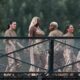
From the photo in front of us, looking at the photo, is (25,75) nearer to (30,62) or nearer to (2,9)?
(30,62)

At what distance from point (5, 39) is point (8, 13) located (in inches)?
467

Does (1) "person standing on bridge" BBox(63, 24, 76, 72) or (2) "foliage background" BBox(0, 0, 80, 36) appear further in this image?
(2) "foliage background" BBox(0, 0, 80, 36)

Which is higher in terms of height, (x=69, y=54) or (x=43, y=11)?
(x=43, y=11)

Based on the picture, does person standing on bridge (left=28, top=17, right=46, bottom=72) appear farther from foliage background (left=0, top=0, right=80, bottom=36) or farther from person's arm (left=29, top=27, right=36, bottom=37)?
foliage background (left=0, top=0, right=80, bottom=36)

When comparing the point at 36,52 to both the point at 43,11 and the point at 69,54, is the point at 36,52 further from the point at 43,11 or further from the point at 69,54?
the point at 43,11

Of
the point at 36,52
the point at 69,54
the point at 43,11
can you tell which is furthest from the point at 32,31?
the point at 43,11

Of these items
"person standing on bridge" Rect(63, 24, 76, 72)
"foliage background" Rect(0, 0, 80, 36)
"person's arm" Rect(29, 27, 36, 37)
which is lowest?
"person standing on bridge" Rect(63, 24, 76, 72)

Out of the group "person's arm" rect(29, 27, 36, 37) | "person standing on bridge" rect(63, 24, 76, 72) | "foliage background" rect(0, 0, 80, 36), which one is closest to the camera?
"person standing on bridge" rect(63, 24, 76, 72)

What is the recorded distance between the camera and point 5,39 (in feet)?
40.7

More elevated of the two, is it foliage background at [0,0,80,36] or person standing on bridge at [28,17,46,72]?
foliage background at [0,0,80,36]

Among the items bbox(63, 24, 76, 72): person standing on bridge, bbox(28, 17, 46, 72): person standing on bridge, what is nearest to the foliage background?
bbox(28, 17, 46, 72): person standing on bridge

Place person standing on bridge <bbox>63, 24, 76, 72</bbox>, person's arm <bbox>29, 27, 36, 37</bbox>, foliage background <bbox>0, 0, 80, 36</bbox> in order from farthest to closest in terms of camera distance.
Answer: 1. foliage background <bbox>0, 0, 80, 36</bbox>
2. person's arm <bbox>29, 27, 36, 37</bbox>
3. person standing on bridge <bbox>63, 24, 76, 72</bbox>

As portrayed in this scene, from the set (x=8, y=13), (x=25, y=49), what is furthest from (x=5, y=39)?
(x=8, y=13)

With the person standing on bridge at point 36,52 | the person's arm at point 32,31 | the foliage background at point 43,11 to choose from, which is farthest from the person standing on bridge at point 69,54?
the foliage background at point 43,11
